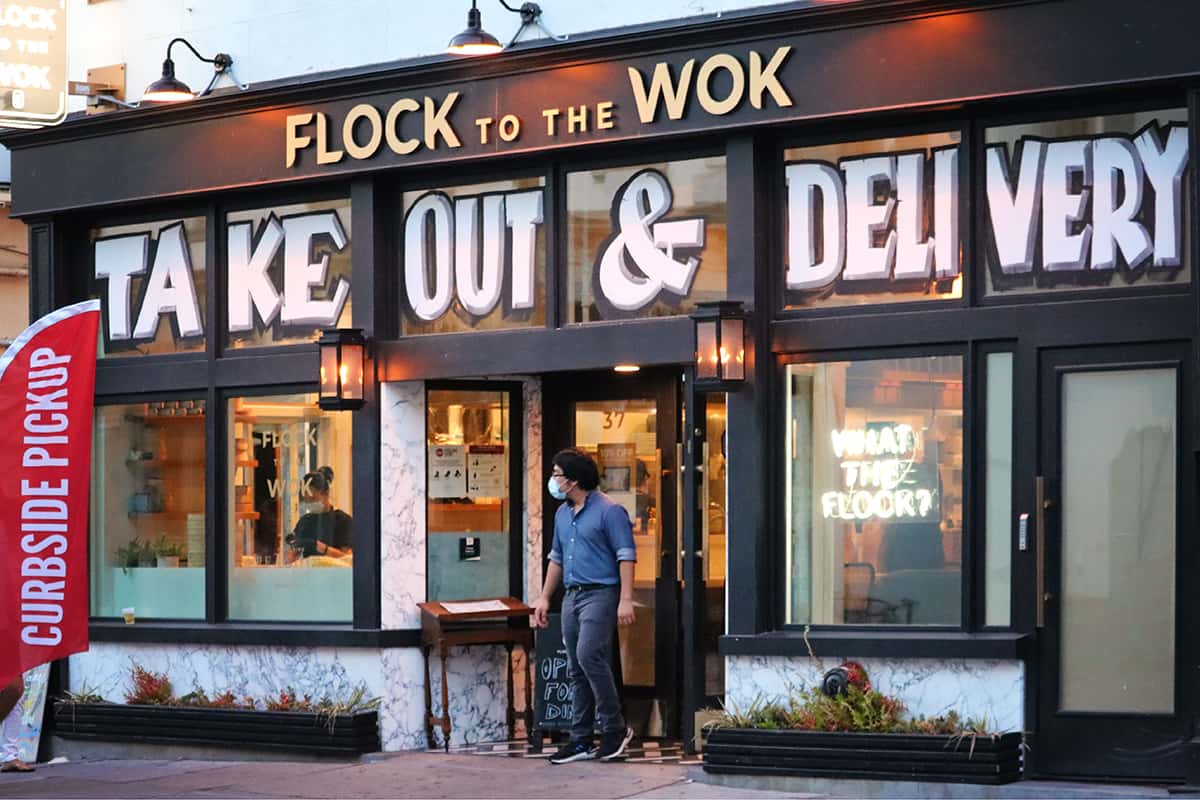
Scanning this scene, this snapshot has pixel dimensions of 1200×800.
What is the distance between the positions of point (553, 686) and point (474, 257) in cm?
281

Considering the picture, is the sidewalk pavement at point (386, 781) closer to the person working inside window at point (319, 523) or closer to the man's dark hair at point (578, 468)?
the person working inside window at point (319, 523)

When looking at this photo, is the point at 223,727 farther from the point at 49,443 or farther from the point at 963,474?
the point at 963,474

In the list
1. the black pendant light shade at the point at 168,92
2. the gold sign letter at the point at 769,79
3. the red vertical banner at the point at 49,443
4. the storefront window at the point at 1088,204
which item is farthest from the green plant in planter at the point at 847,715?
the black pendant light shade at the point at 168,92

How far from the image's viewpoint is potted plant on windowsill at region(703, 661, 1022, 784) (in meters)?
9.45

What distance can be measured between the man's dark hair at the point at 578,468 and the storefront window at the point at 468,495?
132cm

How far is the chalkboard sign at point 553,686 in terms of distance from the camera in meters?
11.7

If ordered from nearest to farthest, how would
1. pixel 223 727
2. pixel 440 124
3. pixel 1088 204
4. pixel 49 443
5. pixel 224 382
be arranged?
pixel 1088 204, pixel 440 124, pixel 223 727, pixel 49 443, pixel 224 382

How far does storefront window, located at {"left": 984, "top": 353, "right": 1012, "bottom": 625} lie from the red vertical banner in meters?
5.81

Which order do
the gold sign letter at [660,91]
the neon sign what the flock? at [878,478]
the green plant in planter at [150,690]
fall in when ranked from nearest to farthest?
the neon sign what the flock? at [878,478] → the gold sign letter at [660,91] → the green plant in planter at [150,690]

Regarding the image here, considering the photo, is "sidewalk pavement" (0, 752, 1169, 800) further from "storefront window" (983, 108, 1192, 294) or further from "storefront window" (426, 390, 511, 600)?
"storefront window" (983, 108, 1192, 294)

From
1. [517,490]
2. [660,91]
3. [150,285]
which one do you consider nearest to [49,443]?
[150,285]

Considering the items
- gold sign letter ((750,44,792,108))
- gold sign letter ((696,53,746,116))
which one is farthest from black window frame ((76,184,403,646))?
gold sign letter ((750,44,792,108))

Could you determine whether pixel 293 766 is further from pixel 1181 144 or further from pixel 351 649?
pixel 1181 144

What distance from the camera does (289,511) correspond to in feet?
41.1
